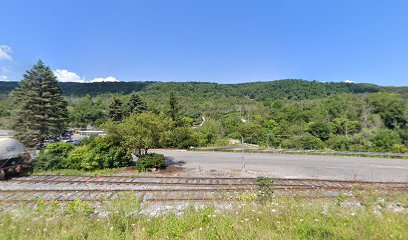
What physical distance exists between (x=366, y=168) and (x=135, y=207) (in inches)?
892

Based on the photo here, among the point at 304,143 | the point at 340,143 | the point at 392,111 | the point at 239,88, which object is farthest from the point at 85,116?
the point at 392,111

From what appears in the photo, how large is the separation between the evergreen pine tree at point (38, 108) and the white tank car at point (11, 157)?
44.0 ft

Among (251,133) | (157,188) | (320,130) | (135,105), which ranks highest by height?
(135,105)

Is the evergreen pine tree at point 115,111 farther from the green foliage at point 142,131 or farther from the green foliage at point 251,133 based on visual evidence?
the green foliage at point 142,131

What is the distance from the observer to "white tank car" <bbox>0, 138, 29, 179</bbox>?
13.4m

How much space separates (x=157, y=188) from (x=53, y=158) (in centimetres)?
1009

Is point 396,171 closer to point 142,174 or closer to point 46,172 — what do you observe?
point 142,174

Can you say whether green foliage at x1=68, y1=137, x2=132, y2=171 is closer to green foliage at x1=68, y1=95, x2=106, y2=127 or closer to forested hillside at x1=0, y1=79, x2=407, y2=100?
green foliage at x1=68, y1=95, x2=106, y2=127

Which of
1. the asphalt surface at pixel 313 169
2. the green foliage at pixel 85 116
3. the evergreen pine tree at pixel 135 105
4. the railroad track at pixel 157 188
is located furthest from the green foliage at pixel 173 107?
the green foliage at pixel 85 116

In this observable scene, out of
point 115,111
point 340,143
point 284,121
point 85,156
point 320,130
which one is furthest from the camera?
point 284,121

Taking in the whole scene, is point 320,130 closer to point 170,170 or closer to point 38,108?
point 170,170

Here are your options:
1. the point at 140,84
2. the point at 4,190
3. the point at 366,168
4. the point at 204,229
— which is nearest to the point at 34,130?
the point at 4,190

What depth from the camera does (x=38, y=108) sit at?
26328 mm

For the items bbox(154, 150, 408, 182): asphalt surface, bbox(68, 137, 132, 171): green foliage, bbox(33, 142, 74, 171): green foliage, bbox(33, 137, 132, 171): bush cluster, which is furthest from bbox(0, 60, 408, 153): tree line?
bbox(154, 150, 408, 182): asphalt surface
